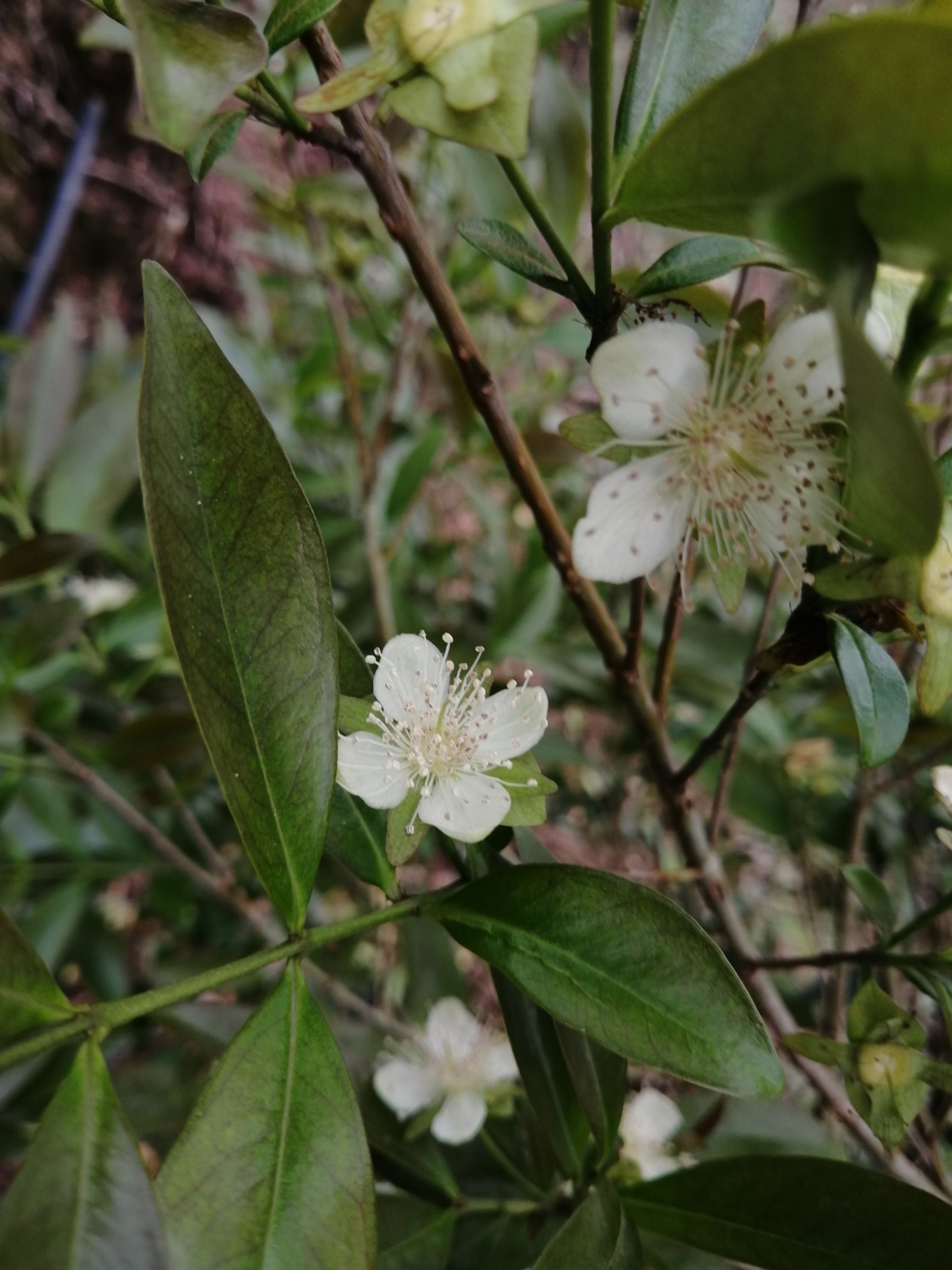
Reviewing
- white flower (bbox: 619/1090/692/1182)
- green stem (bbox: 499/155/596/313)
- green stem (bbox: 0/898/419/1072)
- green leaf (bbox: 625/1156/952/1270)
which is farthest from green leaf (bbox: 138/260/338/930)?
white flower (bbox: 619/1090/692/1182)

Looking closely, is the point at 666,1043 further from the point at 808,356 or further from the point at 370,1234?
the point at 808,356

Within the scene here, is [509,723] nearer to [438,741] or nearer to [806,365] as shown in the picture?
[438,741]

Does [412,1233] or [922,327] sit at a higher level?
[922,327]

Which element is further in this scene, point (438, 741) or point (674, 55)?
point (438, 741)

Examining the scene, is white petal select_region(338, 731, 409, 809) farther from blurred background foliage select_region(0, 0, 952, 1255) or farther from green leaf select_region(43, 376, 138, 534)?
green leaf select_region(43, 376, 138, 534)

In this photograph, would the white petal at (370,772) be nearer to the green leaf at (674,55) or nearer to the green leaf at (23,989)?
the green leaf at (23,989)

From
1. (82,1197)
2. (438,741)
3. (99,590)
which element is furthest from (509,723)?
(99,590)
